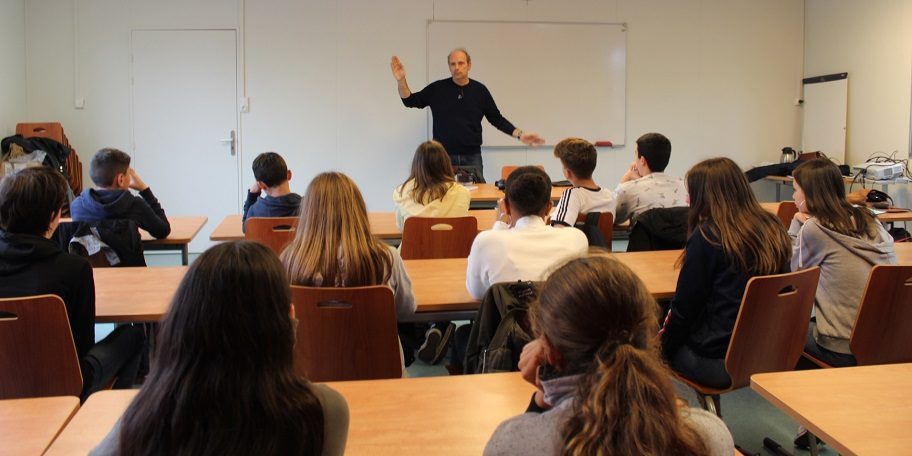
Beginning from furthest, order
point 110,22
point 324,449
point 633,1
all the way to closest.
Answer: point 633,1 < point 110,22 < point 324,449

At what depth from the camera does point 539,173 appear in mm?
2740

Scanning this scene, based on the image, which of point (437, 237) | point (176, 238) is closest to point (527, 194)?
point (437, 237)

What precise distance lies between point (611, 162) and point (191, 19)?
408cm

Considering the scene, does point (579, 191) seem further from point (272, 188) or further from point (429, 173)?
point (272, 188)

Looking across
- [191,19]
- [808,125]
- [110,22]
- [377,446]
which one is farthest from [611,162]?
[377,446]

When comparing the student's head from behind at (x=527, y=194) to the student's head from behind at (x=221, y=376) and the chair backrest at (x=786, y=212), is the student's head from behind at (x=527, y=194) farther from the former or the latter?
the chair backrest at (x=786, y=212)

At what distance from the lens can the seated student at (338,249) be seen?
2.31 m

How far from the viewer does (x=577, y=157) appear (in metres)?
3.80

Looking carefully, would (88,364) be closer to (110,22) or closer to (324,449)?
(324,449)

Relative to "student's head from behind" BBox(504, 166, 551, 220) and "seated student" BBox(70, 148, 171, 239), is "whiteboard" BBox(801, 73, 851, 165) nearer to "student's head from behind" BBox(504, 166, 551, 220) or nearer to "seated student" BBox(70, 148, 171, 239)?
"student's head from behind" BBox(504, 166, 551, 220)

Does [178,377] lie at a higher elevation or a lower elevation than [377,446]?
higher

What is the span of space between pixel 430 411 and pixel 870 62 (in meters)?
6.60

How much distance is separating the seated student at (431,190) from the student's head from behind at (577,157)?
0.55m

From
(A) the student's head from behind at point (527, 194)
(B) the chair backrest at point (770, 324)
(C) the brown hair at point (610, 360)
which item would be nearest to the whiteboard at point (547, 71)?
(A) the student's head from behind at point (527, 194)
